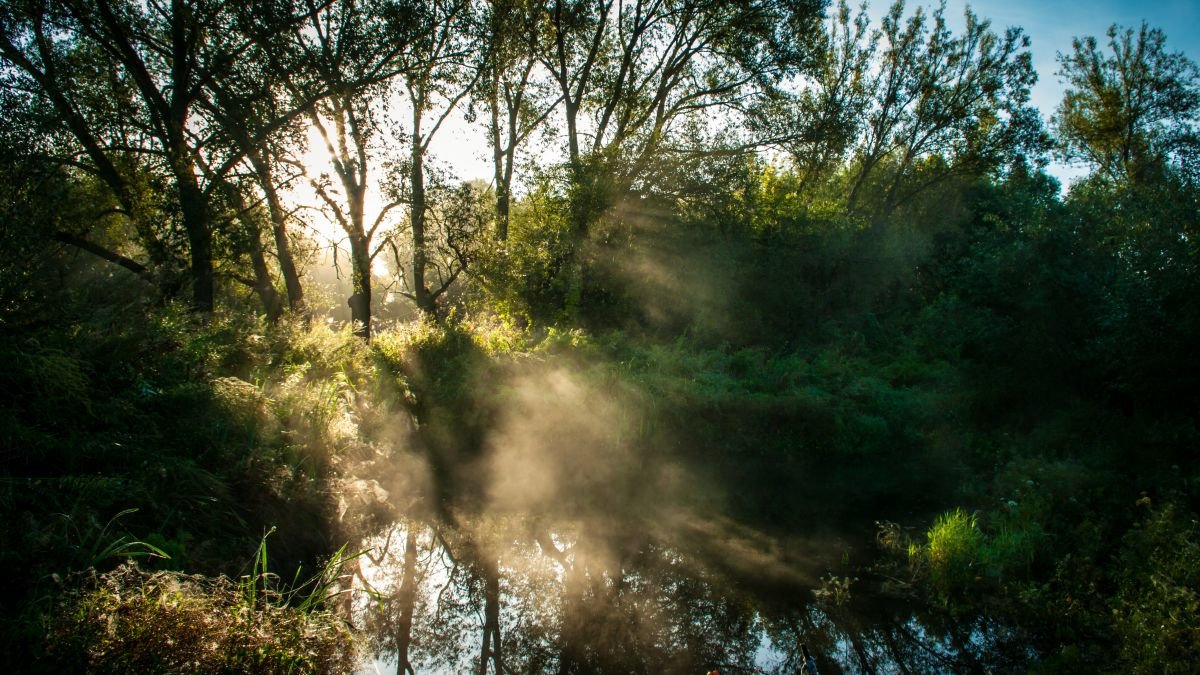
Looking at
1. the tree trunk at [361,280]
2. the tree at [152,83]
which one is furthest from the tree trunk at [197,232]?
the tree trunk at [361,280]

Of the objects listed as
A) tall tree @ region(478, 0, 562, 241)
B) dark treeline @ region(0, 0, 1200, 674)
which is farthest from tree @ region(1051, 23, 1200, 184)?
tall tree @ region(478, 0, 562, 241)

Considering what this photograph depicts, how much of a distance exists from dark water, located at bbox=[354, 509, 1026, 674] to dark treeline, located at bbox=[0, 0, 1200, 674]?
0.10 m

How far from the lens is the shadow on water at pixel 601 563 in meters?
5.53

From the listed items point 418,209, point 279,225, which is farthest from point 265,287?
point 418,209

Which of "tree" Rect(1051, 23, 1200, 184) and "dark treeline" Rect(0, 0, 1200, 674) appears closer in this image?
"dark treeline" Rect(0, 0, 1200, 674)

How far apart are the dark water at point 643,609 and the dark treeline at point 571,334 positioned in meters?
0.10

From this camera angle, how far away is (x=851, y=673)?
5.17m

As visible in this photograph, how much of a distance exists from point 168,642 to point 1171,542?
8269mm

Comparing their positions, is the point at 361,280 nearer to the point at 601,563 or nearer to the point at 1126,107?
the point at 601,563

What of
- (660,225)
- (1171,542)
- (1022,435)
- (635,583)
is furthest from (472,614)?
(660,225)

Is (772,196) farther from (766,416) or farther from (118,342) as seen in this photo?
(118,342)

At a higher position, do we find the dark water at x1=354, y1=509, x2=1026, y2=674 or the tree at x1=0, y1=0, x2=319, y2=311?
the tree at x1=0, y1=0, x2=319, y2=311

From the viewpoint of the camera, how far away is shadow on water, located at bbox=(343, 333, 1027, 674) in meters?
5.53

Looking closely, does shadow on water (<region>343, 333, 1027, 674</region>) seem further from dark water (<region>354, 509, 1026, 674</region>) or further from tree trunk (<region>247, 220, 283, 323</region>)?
tree trunk (<region>247, 220, 283, 323</region>)
